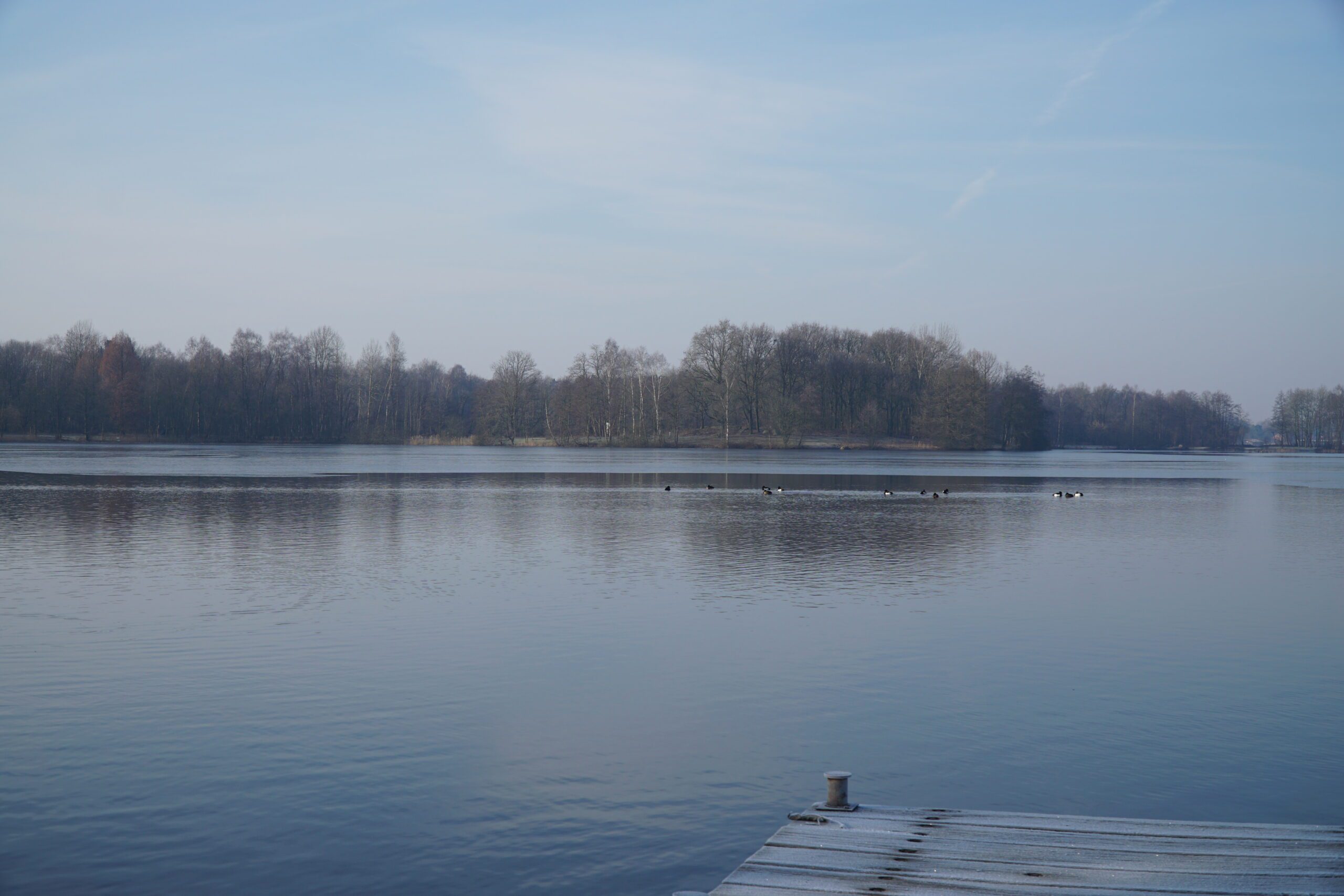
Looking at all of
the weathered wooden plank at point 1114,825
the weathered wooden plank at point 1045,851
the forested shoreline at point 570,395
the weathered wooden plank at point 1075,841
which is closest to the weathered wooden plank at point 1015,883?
the weathered wooden plank at point 1045,851

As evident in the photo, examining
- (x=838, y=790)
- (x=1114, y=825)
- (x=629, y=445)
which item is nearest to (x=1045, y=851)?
(x=1114, y=825)

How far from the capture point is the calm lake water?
7578mm

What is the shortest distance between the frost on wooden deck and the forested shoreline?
316 ft

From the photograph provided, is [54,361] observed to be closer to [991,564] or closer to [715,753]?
[991,564]

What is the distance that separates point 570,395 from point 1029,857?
109382 mm

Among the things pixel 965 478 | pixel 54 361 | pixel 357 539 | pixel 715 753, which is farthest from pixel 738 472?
pixel 54 361

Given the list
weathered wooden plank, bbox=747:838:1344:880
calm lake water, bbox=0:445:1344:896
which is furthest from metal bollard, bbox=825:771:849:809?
weathered wooden plank, bbox=747:838:1344:880

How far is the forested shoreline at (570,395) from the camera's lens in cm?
10394

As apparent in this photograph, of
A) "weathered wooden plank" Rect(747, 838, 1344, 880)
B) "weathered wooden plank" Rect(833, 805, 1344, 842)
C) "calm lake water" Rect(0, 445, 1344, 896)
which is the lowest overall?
"calm lake water" Rect(0, 445, 1344, 896)

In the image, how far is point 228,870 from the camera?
697cm

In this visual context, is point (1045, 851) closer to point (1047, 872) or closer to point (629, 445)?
point (1047, 872)

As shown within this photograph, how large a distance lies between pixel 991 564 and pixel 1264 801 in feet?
48.4

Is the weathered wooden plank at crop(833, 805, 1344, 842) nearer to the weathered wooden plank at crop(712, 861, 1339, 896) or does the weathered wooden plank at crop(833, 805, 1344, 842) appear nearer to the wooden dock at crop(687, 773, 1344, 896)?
the wooden dock at crop(687, 773, 1344, 896)

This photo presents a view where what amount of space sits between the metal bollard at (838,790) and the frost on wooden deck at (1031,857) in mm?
128
